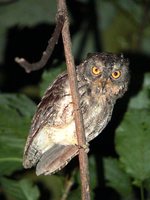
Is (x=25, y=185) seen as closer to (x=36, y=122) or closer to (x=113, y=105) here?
(x=36, y=122)

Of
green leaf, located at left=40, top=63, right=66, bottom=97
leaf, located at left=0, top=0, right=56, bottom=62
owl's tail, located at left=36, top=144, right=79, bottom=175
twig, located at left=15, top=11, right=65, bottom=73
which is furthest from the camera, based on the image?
leaf, located at left=0, top=0, right=56, bottom=62

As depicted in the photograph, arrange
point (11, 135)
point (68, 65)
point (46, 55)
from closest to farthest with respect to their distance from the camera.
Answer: point (46, 55), point (68, 65), point (11, 135)

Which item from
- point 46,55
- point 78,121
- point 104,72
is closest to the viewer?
point 46,55

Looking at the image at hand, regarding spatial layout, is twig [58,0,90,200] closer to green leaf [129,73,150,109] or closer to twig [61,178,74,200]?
twig [61,178,74,200]

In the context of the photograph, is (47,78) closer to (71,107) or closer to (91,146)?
(71,107)

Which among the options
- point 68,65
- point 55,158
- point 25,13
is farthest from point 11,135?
point 25,13

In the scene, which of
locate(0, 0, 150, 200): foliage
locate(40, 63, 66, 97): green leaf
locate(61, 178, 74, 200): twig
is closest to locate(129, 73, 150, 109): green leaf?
locate(0, 0, 150, 200): foliage
